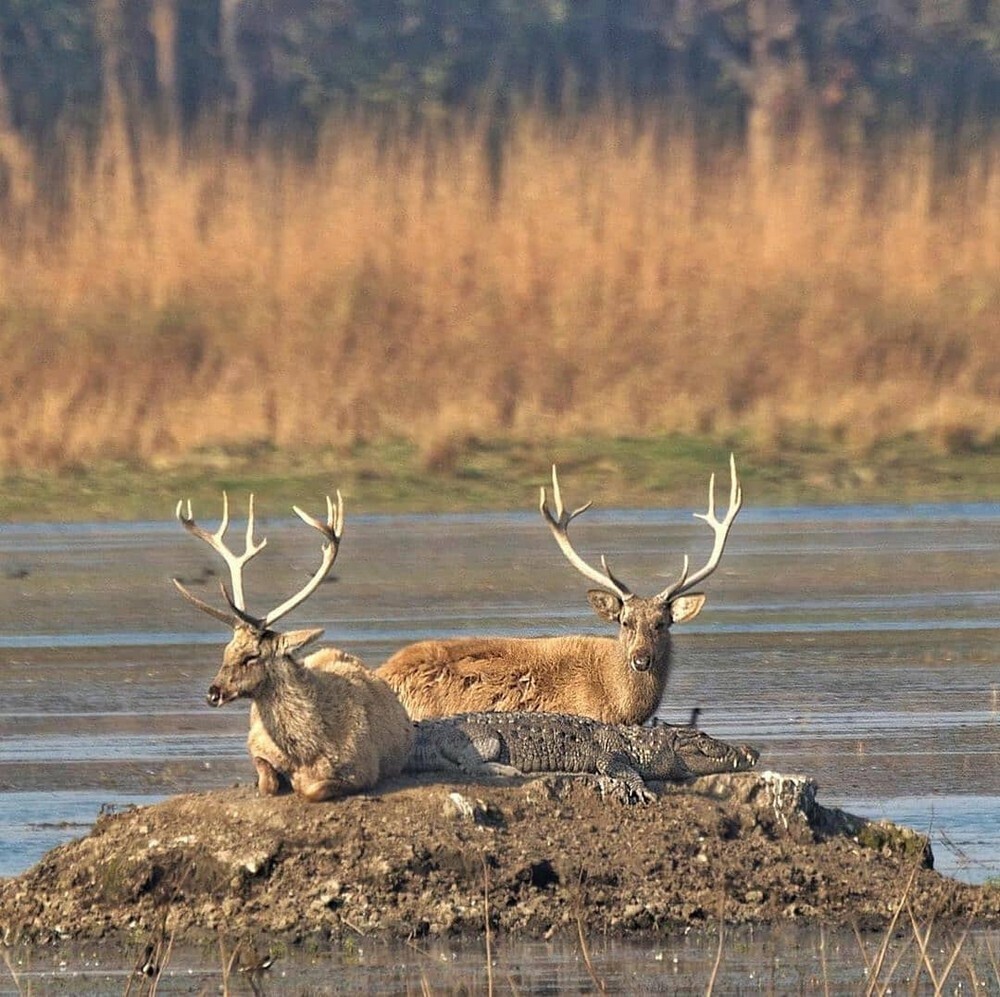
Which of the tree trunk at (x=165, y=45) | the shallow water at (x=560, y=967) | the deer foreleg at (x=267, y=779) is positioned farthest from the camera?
the tree trunk at (x=165, y=45)

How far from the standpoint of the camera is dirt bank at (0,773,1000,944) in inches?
363

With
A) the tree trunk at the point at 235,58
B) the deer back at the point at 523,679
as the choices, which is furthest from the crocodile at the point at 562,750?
the tree trunk at the point at 235,58

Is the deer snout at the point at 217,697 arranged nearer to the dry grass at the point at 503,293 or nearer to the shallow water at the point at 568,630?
the shallow water at the point at 568,630

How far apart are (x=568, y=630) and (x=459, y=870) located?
7.22 m

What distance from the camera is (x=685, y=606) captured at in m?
11.9

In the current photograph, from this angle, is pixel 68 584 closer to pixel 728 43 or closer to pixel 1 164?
pixel 1 164

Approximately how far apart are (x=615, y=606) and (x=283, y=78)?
34.1 meters

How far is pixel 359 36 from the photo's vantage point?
1944 inches

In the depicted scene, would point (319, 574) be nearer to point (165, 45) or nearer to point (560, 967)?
point (560, 967)

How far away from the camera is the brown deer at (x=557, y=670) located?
11547 mm

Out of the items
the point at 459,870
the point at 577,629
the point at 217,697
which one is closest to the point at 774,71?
the point at 577,629

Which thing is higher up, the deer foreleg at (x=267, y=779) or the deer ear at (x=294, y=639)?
the deer ear at (x=294, y=639)

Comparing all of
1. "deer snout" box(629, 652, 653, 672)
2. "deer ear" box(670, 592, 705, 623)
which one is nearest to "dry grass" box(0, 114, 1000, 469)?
"deer ear" box(670, 592, 705, 623)

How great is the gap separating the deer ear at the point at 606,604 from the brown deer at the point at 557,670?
4 cm
